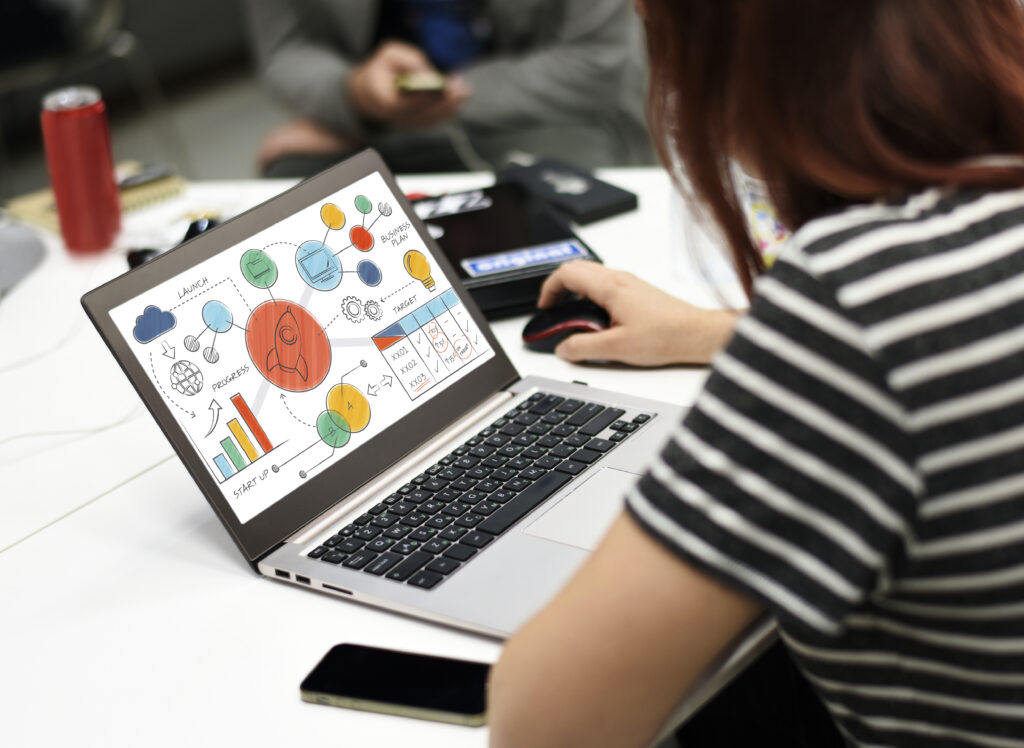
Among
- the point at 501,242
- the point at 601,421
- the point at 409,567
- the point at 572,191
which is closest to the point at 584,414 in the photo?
the point at 601,421

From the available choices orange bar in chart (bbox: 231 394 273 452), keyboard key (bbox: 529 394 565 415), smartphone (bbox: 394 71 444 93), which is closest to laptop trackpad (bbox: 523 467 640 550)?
keyboard key (bbox: 529 394 565 415)

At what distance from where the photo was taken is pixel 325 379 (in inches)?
34.4

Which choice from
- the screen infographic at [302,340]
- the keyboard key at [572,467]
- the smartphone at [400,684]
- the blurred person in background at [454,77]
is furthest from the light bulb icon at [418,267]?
the blurred person in background at [454,77]

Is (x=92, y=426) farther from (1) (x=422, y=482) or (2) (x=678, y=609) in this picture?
(2) (x=678, y=609)

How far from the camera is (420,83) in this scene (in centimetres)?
173

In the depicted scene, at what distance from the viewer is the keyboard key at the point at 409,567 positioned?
752 mm

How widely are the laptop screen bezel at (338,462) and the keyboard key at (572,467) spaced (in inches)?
4.7

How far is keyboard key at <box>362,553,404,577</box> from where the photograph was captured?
76 cm

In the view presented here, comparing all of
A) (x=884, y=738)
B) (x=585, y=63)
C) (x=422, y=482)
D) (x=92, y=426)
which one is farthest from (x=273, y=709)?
(x=585, y=63)

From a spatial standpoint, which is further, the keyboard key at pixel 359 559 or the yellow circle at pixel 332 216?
the yellow circle at pixel 332 216

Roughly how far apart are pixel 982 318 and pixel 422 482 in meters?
0.47

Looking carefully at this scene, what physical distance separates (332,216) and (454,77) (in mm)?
1039

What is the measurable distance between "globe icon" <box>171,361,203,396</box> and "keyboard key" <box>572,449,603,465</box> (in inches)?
11.5

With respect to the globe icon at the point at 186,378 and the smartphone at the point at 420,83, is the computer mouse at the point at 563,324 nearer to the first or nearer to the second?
the globe icon at the point at 186,378
